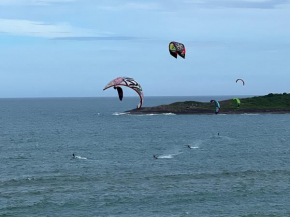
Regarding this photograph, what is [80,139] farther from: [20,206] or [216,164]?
[20,206]

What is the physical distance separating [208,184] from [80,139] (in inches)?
3045

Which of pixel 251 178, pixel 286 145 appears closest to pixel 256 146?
pixel 286 145

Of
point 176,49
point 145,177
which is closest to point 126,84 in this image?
point 176,49

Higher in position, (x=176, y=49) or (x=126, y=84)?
(x=176, y=49)

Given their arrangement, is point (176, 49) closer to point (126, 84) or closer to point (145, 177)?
point (126, 84)

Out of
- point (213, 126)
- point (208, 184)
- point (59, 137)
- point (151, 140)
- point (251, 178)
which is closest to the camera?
point (208, 184)

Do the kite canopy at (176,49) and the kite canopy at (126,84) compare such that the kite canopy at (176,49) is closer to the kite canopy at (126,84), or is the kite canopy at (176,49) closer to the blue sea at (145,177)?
the kite canopy at (126,84)

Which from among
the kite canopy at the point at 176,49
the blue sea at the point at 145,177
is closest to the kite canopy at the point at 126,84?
the kite canopy at the point at 176,49

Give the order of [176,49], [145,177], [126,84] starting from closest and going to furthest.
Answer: [126,84] < [176,49] < [145,177]

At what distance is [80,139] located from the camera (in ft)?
501

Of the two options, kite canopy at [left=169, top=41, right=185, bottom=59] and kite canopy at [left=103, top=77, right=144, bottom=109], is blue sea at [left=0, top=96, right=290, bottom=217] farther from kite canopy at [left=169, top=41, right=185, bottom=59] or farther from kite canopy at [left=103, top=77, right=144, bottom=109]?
kite canopy at [left=169, top=41, right=185, bottom=59]

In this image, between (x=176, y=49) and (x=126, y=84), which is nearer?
(x=126, y=84)

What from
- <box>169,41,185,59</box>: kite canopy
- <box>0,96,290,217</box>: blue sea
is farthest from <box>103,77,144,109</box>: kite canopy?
<box>0,96,290,217</box>: blue sea

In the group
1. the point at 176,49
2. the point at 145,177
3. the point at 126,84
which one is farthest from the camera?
the point at 145,177
